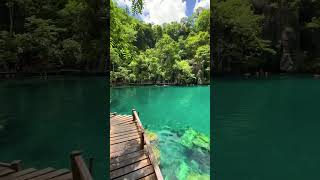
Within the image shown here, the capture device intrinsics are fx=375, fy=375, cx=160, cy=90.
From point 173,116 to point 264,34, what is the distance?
29.3 feet

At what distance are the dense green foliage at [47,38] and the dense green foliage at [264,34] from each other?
652cm

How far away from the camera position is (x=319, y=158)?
552 cm

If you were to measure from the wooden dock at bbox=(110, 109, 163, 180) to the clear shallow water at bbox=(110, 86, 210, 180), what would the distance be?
46.6 inches

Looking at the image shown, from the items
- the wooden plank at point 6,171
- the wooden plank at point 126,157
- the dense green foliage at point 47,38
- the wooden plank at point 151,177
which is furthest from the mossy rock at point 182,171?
the dense green foliage at point 47,38

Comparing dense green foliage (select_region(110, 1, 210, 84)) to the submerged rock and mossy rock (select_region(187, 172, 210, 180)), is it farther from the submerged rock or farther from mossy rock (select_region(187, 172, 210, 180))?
mossy rock (select_region(187, 172, 210, 180))

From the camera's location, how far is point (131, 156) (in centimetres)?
428

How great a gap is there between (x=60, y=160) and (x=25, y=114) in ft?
17.2

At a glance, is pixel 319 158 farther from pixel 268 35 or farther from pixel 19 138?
pixel 268 35

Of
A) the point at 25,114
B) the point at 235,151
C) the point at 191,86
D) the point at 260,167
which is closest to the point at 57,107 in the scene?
the point at 25,114

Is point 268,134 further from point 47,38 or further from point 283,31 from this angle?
point 283,31

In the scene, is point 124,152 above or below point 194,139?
above

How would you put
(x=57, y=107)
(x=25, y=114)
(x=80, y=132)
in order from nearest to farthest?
1. (x=80, y=132)
2. (x=25, y=114)
3. (x=57, y=107)

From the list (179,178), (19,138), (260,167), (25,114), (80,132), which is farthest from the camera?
(25,114)

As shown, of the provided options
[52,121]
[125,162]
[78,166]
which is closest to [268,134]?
[125,162]
